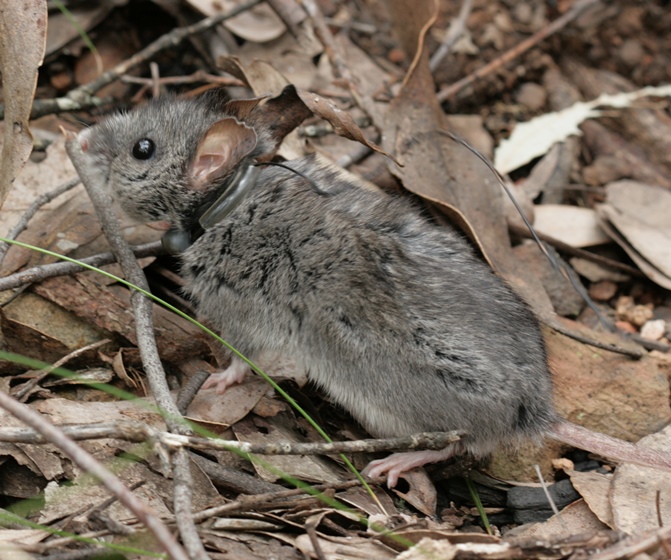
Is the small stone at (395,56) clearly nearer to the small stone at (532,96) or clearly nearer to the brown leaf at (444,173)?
the small stone at (532,96)

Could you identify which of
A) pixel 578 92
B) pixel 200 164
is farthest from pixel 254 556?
pixel 578 92

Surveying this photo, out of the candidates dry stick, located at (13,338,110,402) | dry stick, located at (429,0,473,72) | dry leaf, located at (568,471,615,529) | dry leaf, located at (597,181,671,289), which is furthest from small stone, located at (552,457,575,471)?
dry stick, located at (429,0,473,72)

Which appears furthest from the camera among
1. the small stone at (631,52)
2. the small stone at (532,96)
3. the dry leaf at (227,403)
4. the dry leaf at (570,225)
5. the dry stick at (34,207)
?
the small stone at (631,52)

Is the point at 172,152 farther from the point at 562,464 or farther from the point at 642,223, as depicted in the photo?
the point at 642,223

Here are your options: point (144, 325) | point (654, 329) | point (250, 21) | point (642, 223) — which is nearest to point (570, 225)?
point (642, 223)

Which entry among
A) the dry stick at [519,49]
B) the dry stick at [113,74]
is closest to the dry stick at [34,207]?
the dry stick at [113,74]

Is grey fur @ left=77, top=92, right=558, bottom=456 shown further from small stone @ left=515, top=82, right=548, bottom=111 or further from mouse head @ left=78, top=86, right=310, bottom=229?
small stone @ left=515, top=82, right=548, bottom=111

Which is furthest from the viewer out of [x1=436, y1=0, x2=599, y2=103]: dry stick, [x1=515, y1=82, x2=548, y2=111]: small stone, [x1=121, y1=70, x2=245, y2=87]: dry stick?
[x1=515, y1=82, x2=548, y2=111]: small stone
